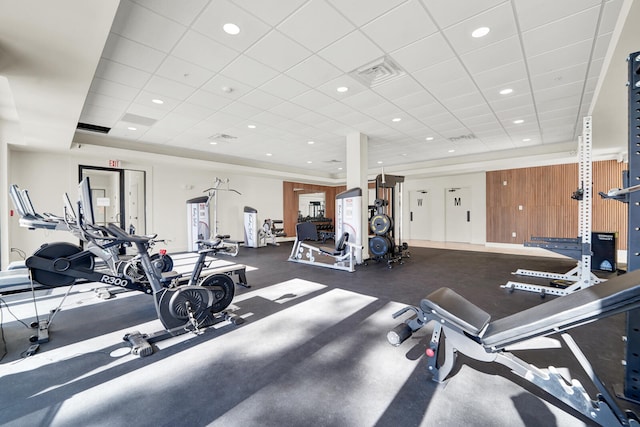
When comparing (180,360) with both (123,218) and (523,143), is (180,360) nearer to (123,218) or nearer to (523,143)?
(123,218)

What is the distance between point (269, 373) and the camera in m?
1.94

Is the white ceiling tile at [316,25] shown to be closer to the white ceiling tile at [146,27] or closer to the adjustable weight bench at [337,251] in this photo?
the white ceiling tile at [146,27]

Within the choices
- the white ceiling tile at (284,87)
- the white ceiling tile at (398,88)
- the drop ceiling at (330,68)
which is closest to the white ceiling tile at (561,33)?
the drop ceiling at (330,68)

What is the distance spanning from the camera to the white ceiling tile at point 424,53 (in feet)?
9.53

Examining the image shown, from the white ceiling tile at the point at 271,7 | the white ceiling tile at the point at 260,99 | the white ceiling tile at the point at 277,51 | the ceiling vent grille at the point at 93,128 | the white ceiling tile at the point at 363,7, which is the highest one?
the white ceiling tile at the point at 260,99

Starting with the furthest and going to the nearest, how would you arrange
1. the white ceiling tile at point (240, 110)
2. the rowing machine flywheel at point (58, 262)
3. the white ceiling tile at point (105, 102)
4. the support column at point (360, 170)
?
the support column at point (360, 170) < the white ceiling tile at point (240, 110) < the white ceiling tile at point (105, 102) < the rowing machine flywheel at point (58, 262)

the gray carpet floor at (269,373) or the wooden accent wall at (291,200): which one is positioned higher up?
the wooden accent wall at (291,200)

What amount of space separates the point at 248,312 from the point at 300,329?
80 cm

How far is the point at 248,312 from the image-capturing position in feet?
10.3

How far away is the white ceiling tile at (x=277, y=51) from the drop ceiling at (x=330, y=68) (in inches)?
0.7

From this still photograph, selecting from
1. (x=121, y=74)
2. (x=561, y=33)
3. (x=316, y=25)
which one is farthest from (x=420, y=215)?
(x=121, y=74)

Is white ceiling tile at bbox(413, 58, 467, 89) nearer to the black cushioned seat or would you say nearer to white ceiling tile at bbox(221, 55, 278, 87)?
white ceiling tile at bbox(221, 55, 278, 87)

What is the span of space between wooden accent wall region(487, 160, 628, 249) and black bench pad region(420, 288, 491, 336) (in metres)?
8.17

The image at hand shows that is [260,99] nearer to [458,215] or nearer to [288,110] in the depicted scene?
[288,110]
